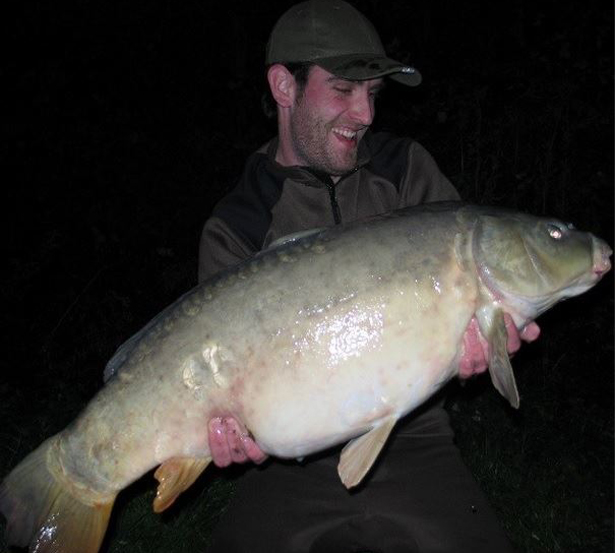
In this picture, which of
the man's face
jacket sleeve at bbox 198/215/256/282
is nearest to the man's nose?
the man's face

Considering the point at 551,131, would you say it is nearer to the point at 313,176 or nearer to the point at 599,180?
the point at 599,180

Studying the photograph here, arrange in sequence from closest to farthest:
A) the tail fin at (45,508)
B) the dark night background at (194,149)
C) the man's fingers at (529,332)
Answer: the tail fin at (45,508) < the man's fingers at (529,332) < the dark night background at (194,149)

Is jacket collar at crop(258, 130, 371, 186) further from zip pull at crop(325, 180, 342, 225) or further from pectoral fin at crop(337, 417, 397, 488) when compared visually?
pectoral fin at crop(337, 417, 397, 488)

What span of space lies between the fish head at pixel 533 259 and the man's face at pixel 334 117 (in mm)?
839

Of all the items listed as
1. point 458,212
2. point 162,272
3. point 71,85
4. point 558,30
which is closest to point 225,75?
point 71,85

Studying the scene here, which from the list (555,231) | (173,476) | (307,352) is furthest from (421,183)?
(173,476)

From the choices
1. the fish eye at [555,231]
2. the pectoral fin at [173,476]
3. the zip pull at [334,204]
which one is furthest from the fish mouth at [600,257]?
the pectoral fin at [173,476]

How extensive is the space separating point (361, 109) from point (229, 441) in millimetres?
1388

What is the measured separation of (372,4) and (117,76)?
246 cm

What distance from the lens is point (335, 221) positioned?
2.69m

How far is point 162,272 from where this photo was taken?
5.41m

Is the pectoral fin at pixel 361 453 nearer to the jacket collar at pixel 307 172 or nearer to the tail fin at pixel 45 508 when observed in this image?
the tail fin at pixel 45 508

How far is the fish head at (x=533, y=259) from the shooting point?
77.3 inches

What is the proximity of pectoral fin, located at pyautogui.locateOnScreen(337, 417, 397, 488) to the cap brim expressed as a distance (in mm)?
1310
